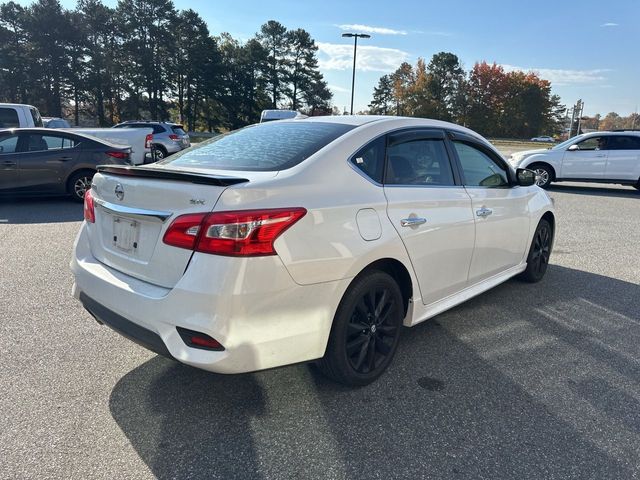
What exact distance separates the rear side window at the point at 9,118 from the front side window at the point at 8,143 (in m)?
4.05

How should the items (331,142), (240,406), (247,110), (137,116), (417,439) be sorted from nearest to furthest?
(417,439), (240,406), (331,142), (137,116), (247,110)

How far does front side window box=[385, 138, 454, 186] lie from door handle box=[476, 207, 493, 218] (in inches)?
14.5

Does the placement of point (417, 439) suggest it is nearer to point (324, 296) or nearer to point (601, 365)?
point (324, 296)

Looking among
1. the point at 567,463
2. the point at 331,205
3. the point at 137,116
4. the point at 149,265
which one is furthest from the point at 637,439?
the point at 137,116

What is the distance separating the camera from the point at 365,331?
9.45 ft

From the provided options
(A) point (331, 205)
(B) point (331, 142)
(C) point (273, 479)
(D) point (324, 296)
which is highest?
(B) point (331, 142)

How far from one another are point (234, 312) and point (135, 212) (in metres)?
0.85

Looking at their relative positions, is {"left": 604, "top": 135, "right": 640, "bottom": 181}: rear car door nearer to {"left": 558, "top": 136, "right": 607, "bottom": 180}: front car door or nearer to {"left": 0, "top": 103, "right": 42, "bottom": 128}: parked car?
{"left": 558, "top": 136, "right": 607, "bottom": 180}: front car door

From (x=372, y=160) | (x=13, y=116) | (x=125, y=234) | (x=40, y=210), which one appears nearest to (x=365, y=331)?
(x=372, y=160)

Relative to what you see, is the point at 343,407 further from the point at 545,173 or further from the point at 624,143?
the point at 624,143

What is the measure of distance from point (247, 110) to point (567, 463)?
6699 cm

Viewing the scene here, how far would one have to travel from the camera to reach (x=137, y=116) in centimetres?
5831

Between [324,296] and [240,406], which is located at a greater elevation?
[324,296]

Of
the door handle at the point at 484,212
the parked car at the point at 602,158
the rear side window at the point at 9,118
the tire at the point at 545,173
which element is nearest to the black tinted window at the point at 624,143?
the parked car at the point at 602,158
